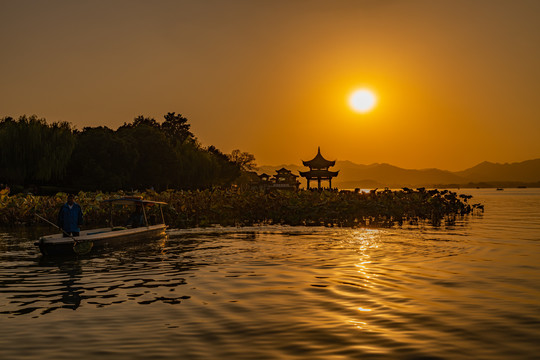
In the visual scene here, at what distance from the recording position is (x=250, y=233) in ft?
90.4

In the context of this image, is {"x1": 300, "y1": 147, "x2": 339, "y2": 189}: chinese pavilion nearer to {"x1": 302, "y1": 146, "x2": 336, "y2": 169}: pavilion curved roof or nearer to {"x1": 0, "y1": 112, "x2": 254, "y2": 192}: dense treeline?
{"x1": 302, "y1": 146, "x2": 336, "y2": 169}: pavilion curved roof

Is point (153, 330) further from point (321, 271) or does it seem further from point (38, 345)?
point (321, 271)

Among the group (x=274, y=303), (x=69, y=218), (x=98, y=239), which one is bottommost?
(x=274, y=303)

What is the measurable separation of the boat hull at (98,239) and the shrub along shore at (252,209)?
8534mm

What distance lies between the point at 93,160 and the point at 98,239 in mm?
44095

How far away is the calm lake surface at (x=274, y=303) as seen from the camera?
26.0 feet

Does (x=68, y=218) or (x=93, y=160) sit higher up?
(x=93, y=160)

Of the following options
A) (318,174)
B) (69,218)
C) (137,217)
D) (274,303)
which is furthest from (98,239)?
(318,174)

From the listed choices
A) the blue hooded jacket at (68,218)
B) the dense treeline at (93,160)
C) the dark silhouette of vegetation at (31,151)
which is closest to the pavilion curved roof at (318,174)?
the dense treeline at (93,160)

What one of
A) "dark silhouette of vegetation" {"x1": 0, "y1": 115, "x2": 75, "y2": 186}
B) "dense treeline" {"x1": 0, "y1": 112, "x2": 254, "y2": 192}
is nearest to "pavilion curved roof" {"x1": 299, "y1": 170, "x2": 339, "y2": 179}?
"dense treeline" {"x1": 0, "y1": 112, "x2": 254, "y2": 192}

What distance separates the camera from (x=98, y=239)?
62.7ft

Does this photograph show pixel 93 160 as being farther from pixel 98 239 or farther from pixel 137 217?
pixel 98 239

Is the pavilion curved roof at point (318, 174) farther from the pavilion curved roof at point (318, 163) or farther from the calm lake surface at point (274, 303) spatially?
the calm lake surface at point (274, 303)

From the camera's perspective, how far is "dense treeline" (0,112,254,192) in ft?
170
